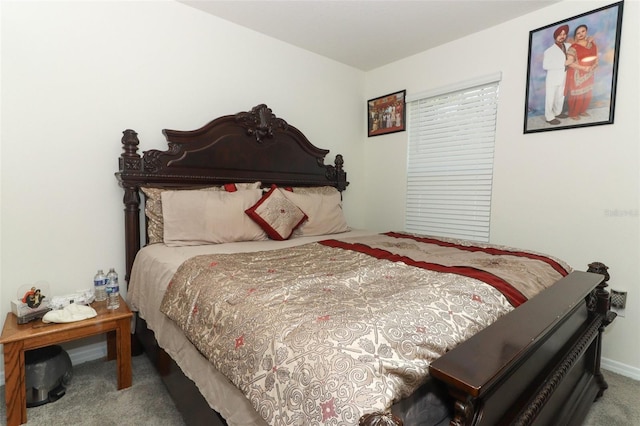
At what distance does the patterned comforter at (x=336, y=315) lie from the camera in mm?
723

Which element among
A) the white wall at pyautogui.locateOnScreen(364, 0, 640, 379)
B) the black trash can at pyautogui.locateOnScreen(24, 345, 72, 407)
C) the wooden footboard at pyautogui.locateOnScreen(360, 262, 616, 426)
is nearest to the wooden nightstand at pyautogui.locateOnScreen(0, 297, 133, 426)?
the black trash can at pyautogui.locateOnScreen(24, 345, 72, 407)

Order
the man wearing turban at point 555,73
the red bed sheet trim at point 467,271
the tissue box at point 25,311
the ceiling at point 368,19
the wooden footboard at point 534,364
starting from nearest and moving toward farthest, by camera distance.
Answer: the wooden footboard at point 534,364
the red bed sheet trim at point 467,271
the tissue box at point 25,311
the man wearing turban at point 555,73
the ceiling at point 368,19

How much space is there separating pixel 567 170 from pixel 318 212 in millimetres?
1838

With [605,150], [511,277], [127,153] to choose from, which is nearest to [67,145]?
[127,153]

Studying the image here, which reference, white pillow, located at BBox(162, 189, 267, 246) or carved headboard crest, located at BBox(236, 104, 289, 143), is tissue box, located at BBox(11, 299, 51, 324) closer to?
white pillow, located at BBox(162, 189, 267, 246)

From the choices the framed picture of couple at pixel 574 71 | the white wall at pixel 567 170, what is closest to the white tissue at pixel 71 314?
Result: the white wall at pixel 567 170

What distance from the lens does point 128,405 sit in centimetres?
166

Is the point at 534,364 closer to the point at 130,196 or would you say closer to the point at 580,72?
the point at 580,72

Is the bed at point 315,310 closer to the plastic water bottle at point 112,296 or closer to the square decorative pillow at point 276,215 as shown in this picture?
the square decorative pillow at point 276,215

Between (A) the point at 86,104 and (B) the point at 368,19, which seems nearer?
(A) the point at 86,104

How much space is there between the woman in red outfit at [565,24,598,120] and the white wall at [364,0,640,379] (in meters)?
0.13

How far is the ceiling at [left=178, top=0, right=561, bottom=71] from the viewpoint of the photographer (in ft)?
7.72

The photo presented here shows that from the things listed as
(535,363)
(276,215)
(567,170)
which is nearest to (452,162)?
(567,170)

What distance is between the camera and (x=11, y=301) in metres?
1.77
